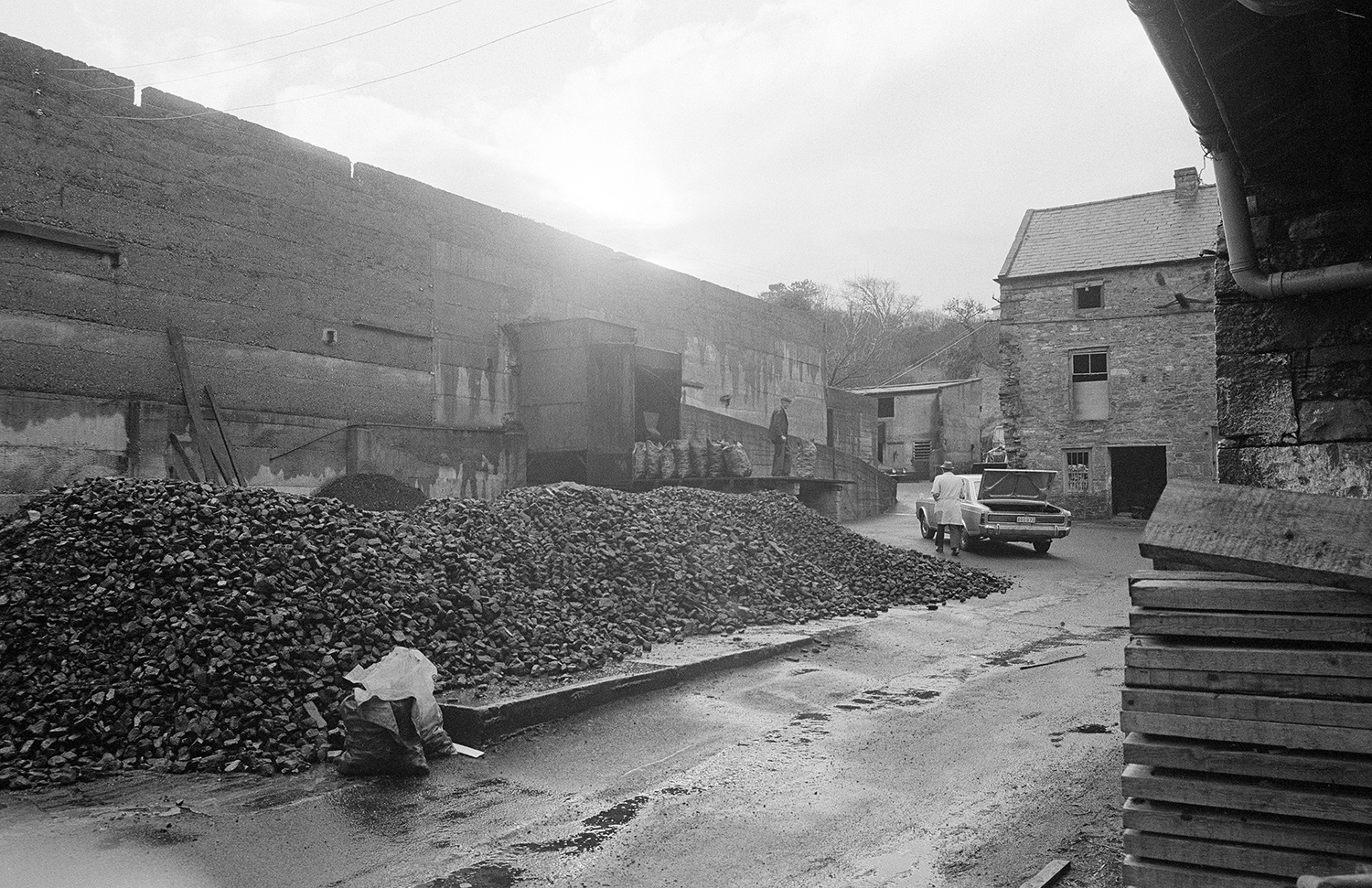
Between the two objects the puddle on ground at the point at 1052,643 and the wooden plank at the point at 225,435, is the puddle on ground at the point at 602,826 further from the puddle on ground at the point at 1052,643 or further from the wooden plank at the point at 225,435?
the wooden plank at the point at 225,435

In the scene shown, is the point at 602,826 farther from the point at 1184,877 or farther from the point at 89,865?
the point at 1184,877

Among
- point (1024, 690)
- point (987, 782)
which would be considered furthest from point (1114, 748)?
point (1024, 690)

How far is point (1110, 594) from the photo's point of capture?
14.2m

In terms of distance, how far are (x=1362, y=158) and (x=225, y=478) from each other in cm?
1278

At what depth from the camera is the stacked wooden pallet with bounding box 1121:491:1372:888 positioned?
2.76 meters

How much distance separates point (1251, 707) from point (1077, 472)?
3003 cm

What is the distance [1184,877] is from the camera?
2.95 m

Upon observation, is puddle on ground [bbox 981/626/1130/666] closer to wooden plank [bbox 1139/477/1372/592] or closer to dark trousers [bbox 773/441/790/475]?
wooden plank [bbox 1139/477/1372/592]

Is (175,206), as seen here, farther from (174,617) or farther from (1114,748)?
(1114,748)

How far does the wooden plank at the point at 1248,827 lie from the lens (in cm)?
275

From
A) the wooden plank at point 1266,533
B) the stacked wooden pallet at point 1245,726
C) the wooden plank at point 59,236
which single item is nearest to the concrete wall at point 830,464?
the wooden plank at point 59,236

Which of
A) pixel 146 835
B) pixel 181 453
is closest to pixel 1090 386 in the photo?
pixel 181 453

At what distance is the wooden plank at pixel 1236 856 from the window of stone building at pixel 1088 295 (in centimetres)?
3067

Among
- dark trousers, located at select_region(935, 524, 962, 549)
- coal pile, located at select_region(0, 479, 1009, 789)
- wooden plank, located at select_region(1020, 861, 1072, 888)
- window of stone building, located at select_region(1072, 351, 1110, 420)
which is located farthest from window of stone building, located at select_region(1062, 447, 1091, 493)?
wooden plank, located at select_region(1020, 861, 1072, 888)
